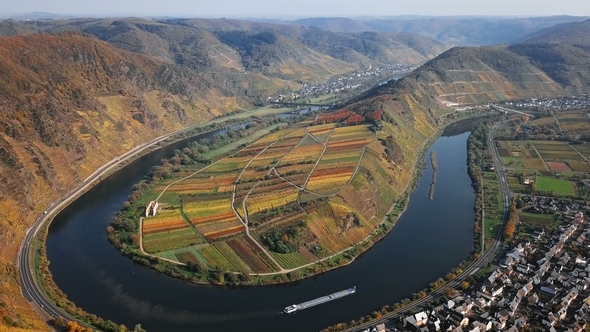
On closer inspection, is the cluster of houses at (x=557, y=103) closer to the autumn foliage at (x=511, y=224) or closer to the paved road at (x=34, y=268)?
the autumn foliage at (x=511, y=224)

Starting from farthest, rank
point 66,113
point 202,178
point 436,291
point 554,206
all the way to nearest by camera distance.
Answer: point 66,113
point 202,178
point 554,206
point 436,291

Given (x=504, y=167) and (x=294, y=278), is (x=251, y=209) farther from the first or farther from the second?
(x=504, y=167)

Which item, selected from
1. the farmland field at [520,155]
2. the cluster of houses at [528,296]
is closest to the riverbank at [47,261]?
the cluster of houses at [528,296]

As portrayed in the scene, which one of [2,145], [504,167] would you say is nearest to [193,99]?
[2,145]

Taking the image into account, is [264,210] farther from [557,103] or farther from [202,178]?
[557,103]

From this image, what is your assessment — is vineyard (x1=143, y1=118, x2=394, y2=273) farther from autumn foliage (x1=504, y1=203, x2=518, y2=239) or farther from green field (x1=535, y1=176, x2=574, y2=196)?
green field (x1=535, y1=176, x2=574, y2=196)

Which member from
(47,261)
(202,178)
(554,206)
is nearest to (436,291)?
(554,206)

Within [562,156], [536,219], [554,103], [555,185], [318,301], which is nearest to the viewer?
[318,301]
